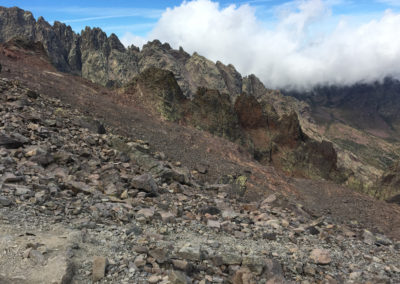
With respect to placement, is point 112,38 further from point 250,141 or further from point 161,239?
point 161,239

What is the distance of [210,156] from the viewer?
25312mm

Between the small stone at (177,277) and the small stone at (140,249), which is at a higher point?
the small stone at (140,249)

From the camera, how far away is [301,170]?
154 feet

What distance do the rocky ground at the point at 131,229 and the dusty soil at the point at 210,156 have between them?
25.3ft

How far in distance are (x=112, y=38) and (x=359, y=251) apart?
589ft

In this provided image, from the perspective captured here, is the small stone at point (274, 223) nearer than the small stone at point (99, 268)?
No

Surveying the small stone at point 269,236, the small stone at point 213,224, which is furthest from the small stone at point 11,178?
the small stone at point 269,236

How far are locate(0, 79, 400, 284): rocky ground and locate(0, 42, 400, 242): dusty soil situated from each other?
772 centimetres

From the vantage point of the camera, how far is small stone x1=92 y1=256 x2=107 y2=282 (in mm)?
5738

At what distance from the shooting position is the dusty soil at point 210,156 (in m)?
21.9

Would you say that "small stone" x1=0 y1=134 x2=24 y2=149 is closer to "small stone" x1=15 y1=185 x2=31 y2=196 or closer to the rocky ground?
the rocky ground

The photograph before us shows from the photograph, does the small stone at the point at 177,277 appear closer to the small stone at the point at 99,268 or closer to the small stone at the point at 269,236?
the small stone at the point at 99,268

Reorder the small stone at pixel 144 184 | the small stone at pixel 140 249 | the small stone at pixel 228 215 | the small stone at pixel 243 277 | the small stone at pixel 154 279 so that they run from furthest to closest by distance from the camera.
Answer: the small stone at pixel 144 184
the small stone at pixel 228 215
the small stone at pixel 140 249
the small stone at pixel 243 277
the small stone at pixel 154 279

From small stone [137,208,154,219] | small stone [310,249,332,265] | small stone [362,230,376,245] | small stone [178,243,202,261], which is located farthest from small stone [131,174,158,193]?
small stone [362,230,376,245]
